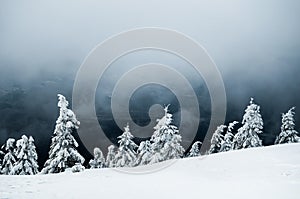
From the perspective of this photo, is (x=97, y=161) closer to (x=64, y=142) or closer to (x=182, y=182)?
(x=64, y=142)

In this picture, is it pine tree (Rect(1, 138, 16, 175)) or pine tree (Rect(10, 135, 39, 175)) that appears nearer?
pine tree (Rect(10, 135, 39, 175))

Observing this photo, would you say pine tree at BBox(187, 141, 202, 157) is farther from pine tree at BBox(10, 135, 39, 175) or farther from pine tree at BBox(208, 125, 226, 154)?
pine tree at BBox(10, 135, 39, 175)

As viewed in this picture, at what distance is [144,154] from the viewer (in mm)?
36812

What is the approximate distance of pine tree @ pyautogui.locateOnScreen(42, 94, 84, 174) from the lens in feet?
88.2

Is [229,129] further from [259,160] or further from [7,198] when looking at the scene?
[7,198]

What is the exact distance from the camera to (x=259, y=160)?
1752cm

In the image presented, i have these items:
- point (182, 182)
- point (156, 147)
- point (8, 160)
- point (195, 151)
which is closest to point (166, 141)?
point (156, 147)

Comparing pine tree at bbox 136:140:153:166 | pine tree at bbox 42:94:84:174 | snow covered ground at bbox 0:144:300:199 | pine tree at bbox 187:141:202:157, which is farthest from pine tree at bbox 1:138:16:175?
pine tree at bbox 187:141:202:157

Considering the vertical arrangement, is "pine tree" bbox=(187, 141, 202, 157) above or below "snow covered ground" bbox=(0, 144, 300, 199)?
above

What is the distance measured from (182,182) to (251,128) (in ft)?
88.4

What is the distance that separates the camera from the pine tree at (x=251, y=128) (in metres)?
37.3

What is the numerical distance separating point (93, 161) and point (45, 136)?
326ft

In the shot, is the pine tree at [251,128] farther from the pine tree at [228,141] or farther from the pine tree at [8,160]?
the pine tree at [8,160]

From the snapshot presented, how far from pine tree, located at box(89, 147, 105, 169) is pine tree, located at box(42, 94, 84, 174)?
52.9ft
